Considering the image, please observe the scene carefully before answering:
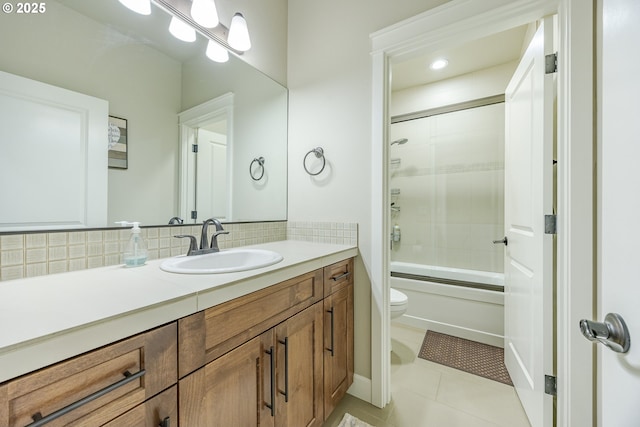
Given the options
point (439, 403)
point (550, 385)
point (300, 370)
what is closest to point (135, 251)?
point (300, 370)

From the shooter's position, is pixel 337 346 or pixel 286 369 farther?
pixel 337 346

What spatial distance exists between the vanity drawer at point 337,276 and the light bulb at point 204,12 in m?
1.40

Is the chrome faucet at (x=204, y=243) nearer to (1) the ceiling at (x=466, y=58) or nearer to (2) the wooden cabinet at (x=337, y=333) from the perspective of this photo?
(2) the wooden cabinet at (x=337, y=333)

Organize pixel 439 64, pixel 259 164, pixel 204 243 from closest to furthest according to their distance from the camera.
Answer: pixel 204 243 < pixel 259 164 < pixel 439 64

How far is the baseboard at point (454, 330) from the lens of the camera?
79.8 inches

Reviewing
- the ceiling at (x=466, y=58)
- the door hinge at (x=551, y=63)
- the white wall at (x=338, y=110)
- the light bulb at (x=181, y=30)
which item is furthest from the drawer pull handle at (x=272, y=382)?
the ceiling at (x=466, y=58)

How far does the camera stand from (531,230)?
127 centimetres

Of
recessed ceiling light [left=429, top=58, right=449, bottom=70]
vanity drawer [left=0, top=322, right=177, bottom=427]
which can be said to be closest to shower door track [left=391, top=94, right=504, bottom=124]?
recessed ceiling light [left=429, top=58, right=449, bottom=70]

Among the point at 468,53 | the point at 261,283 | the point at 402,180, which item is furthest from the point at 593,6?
the point at 402,180

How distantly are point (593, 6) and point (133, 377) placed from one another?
6.16ft

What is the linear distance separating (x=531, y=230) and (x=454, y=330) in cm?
132

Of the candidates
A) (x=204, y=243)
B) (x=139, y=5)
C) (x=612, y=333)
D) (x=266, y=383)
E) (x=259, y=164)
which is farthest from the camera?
(x=259, y=164)

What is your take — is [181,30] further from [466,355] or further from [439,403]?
[466,355]

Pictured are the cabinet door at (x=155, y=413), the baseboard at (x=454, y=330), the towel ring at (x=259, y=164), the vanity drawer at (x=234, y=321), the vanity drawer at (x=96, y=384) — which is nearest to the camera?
the vanity drawer at (x=96, y=384)
